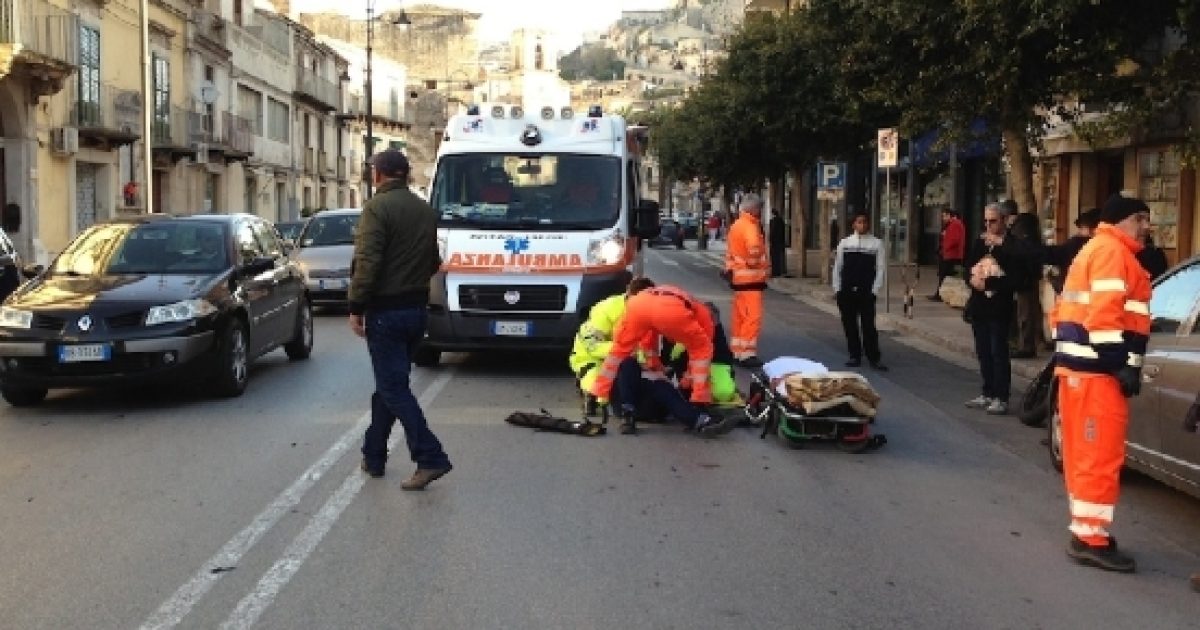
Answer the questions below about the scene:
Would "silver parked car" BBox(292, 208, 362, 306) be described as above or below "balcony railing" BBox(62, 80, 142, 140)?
below

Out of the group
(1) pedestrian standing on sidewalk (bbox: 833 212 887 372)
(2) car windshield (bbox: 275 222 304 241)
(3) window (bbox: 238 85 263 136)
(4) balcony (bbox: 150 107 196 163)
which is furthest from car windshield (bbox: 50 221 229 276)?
(3) window (bbox: 238 85 263 136)

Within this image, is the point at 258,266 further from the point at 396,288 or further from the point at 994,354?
the point at 994,354

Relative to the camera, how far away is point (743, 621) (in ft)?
16.6

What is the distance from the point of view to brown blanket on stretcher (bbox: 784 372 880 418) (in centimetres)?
867

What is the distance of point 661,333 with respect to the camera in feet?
30.2

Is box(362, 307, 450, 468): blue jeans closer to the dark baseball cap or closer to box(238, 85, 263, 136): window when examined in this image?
the dark baseball cap

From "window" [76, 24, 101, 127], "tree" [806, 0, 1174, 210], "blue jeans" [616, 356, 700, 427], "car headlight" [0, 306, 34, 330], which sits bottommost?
"blue jeans" [616, 356, 700, 427]

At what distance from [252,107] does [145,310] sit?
1515 inches

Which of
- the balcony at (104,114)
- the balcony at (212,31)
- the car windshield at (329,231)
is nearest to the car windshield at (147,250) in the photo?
the car windshield at (329,231)

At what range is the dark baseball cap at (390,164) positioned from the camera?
733 centimetres

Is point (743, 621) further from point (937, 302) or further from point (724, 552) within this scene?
point (937, 302)

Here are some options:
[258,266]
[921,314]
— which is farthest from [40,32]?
[921,314]

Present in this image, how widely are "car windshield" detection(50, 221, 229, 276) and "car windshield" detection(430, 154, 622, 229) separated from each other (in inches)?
91.7

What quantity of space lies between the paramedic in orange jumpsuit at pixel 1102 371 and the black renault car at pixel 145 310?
6.98 metres
